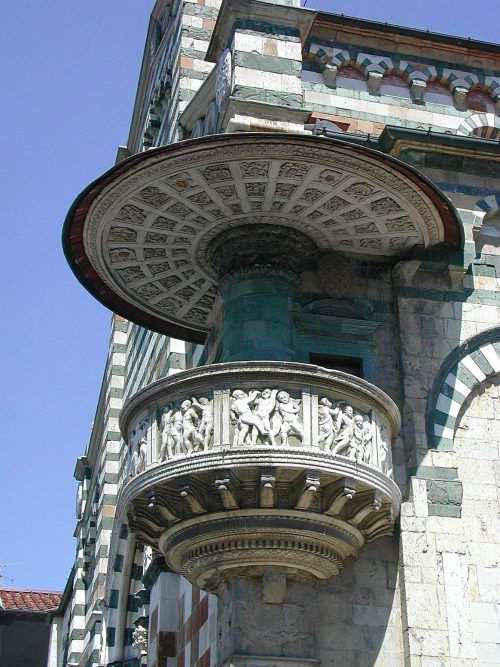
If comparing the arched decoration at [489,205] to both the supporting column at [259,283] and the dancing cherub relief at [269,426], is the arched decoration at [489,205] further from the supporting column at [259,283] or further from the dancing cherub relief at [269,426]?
the dancing cherub relief at [269,426]

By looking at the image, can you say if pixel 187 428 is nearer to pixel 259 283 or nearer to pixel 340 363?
pixel 259 283

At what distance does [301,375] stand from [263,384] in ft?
1.06

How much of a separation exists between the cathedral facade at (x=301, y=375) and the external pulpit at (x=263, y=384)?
2 centimetres

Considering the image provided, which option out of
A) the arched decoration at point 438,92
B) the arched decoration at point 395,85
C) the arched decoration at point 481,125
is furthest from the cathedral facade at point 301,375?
the arched decoration at point 481,125

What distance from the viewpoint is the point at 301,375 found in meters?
9.48

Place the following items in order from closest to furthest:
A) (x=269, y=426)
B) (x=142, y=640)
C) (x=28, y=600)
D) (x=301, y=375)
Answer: (x=269, y=426)
(x=301, y=375)
(x=142, y=640)
(x=28, y=600)

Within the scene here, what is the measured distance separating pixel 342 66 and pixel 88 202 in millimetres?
5469

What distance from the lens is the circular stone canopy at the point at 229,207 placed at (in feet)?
32.3

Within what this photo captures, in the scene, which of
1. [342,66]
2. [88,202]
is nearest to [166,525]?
[88,202]

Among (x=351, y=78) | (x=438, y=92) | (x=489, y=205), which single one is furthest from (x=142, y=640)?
(x=438, y=92)

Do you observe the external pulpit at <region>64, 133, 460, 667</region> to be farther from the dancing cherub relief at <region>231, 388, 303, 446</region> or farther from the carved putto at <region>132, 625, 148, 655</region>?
the carved putto at <region>132, 625, 148, 655</region>

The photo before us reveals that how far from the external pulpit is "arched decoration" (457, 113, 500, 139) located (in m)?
4.12

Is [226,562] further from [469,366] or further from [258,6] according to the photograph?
[258,6]

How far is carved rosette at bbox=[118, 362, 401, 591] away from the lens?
9.23 meters
